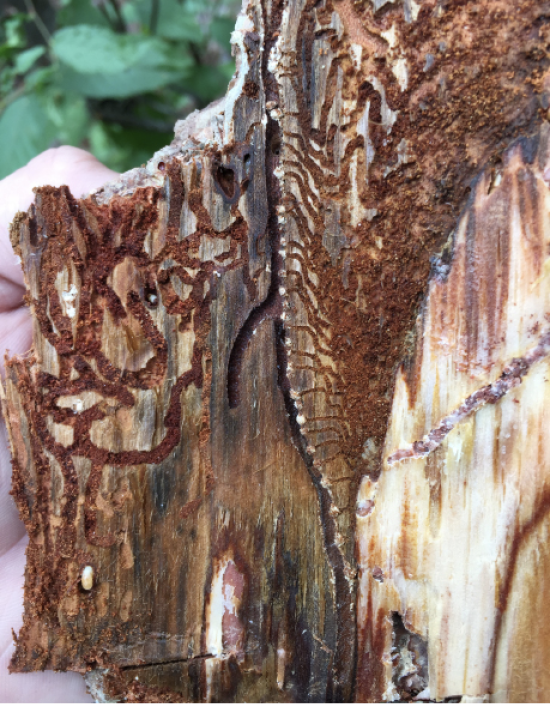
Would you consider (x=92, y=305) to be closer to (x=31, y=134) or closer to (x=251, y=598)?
(x=251, y=598)

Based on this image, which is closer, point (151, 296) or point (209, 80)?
point (151, 296)

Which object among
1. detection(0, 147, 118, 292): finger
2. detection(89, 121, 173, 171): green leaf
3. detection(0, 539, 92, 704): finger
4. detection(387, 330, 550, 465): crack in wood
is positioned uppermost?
detection(89, 121, 173, 171): green leaf

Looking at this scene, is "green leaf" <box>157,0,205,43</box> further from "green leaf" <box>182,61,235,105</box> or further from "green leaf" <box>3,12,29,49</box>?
"green leaf" <box>3,12,29,49</box>

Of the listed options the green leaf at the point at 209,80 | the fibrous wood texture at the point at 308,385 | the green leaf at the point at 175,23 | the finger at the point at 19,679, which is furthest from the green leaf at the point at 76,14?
the finger at the point at 19,679

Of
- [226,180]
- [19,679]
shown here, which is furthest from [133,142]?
[19,679]

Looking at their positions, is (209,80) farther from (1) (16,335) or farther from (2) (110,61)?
(1) (16,335)

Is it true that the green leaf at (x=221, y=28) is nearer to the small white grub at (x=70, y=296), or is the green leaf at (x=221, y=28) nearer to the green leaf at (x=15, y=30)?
the green leaf at (x=15, y=30)

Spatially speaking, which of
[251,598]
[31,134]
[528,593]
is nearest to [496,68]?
[528,593]

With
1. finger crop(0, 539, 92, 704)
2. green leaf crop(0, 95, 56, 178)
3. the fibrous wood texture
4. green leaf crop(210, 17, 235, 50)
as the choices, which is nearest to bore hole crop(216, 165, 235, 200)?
the fibrous wood texture
